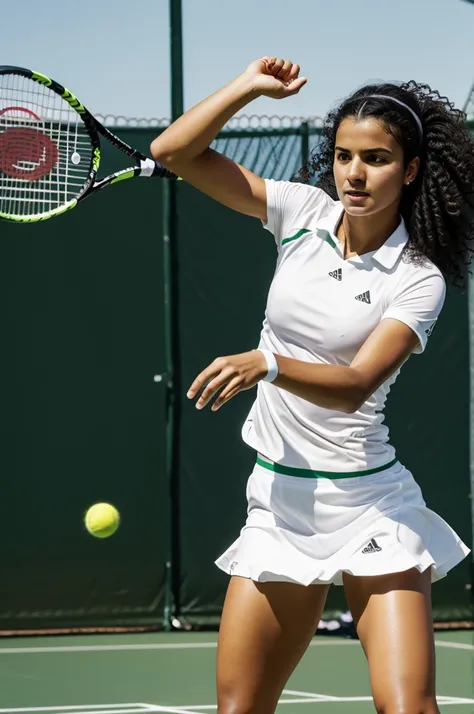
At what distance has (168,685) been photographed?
217 inches

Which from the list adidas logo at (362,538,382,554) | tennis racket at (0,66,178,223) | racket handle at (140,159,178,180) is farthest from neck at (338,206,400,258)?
tennis racket at (0,66,178,223)

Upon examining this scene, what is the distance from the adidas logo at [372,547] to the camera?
9.18 ft

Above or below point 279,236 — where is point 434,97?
above

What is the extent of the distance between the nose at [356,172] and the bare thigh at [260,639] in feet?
2.83

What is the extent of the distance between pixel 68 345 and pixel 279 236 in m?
3.89

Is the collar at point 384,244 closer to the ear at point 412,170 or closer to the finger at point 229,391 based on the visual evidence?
the ear at point 412,170

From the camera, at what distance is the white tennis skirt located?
2.81m

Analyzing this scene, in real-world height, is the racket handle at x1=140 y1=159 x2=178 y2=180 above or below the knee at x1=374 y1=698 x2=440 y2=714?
above

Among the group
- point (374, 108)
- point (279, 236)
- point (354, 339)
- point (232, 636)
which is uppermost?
point (374, 108)

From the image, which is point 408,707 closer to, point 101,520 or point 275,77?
point 275,77

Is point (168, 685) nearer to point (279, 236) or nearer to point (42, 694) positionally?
point (42, 694)

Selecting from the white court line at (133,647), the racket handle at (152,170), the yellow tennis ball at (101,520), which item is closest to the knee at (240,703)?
the racket handle at (152,170)

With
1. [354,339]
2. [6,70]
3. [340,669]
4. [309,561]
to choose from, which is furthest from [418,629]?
[340,669]

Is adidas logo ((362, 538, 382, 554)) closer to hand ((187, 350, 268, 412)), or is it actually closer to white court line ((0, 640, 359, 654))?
hand ((187, 350, 268, 412))
